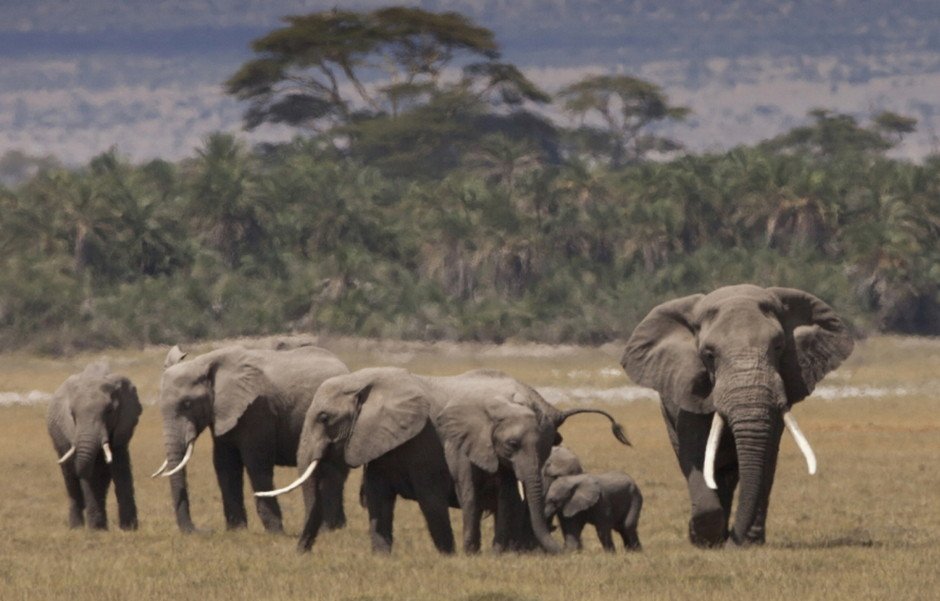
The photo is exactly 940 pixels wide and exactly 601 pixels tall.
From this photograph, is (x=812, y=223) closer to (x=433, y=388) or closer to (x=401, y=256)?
(x=401, y=256)

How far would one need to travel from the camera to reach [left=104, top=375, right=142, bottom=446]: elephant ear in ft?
75.0

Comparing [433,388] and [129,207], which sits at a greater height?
[433,388]

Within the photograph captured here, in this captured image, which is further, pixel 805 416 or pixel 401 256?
pixel 401 256

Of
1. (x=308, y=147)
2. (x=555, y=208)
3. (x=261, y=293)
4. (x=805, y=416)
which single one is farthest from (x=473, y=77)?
(x=805, y=416)

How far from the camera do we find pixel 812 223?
67062 millimetres

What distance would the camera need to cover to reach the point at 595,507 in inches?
784

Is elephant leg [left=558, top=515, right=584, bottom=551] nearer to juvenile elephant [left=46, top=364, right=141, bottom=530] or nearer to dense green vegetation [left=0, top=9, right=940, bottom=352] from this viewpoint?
juvenile elephant [left=46, top=364, right=141, bottom=530]

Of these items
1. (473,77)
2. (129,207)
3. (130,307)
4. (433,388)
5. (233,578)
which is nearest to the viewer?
(233,578)

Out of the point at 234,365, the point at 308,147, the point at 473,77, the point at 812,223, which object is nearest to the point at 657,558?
the point at 234,365

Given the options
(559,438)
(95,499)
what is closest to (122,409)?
(95,499)

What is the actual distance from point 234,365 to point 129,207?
4463cm

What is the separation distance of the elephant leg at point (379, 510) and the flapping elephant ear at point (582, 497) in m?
1.85

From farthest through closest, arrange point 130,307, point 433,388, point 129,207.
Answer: point 129,207 → point 130,307 → point 433,388

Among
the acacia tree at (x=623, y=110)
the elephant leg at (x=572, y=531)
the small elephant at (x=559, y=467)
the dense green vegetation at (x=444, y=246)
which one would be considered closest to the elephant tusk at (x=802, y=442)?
the elephant leg at (x=572, y=531)
